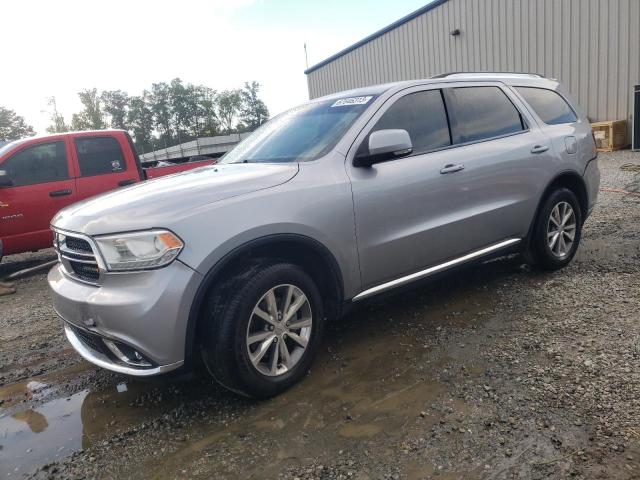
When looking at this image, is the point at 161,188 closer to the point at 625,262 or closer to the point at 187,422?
the point at 187,422

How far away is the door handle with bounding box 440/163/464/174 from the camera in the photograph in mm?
3528

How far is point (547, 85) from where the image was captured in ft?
15.6

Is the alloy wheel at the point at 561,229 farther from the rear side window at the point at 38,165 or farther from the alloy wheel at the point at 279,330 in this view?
the rear side window at the point at 38,165

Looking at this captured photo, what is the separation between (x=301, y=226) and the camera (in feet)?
9.27

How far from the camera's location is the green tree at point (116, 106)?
71.3 m

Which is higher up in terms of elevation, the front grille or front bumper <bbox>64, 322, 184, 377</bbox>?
the front grille

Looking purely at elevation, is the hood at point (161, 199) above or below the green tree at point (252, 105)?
below

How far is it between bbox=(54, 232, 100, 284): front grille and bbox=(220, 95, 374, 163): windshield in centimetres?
133

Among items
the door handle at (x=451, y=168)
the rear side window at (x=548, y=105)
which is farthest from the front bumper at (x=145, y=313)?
the rear side window at (x=548, y=105)

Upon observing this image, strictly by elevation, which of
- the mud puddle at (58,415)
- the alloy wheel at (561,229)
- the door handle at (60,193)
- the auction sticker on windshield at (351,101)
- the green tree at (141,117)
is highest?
the green tree at (141,117)

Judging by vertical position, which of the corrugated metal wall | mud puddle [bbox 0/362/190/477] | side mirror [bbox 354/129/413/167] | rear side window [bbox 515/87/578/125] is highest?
the corrugated metal wall

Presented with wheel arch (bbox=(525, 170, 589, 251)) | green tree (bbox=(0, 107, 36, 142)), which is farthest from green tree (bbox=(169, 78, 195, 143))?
wheel arch (bbox=(525, 170, 589, 251))

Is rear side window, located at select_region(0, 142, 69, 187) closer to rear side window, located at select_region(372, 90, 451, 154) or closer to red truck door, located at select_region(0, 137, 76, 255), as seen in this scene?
red truck door, located at select_region(0, 137, 76, 255)

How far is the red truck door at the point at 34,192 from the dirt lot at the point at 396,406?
279cm
